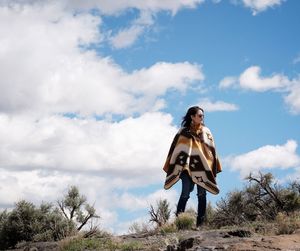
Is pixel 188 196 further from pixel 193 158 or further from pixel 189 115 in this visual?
pixel 189 115

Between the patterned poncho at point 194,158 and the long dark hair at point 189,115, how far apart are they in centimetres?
12

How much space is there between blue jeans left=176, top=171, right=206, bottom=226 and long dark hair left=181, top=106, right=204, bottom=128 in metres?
1.15

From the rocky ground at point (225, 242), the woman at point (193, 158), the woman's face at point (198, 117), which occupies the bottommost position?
the rocky ground at point (225, 242)

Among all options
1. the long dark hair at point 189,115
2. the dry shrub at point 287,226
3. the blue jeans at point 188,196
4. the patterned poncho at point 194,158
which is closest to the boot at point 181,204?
the blue jeans at point 188,196

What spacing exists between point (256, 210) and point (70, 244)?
355 inches

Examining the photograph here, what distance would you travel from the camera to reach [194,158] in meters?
12.6

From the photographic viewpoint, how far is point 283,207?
16.4 metres

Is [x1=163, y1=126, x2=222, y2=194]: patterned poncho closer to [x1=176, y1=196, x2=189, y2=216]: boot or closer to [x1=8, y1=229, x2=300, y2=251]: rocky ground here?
[x1=176, y1=196, x2=189, y2=216]: boot

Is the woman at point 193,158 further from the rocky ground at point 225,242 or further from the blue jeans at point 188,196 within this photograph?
the rocky ground at point 225,242

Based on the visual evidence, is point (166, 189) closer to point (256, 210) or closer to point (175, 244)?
point (175, 244)

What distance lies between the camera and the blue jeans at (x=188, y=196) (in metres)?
→ 12.2

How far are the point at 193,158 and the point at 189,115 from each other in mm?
1008

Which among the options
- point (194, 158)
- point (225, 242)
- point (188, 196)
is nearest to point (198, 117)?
point (194, 158)

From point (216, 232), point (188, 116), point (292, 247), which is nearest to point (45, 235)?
point (188, 116)
